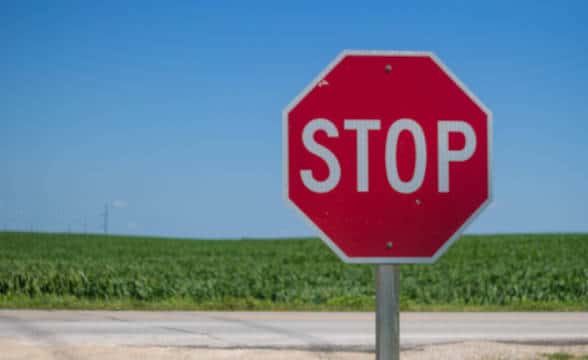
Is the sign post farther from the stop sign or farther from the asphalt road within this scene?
the asphalt road

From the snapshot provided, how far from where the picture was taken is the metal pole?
2424 mm

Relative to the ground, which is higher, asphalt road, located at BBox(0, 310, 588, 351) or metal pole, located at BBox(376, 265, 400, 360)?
metal pole, located at BBox(376, 265, 400, 360)

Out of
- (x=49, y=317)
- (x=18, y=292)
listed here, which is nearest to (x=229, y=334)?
(x=49, y=317)

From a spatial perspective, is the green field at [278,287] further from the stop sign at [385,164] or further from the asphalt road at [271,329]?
the stop sign at [385,164]

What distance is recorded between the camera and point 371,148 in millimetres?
2467

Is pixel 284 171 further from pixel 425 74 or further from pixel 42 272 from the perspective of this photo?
pixel 42 272

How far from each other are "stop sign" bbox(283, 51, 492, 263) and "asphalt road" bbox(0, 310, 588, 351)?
6240mm

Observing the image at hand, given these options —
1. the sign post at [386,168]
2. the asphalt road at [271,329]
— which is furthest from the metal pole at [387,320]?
the asphalt road at [271,329]

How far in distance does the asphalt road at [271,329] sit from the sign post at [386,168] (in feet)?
20.4

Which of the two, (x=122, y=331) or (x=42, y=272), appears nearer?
(x=122, y=331)

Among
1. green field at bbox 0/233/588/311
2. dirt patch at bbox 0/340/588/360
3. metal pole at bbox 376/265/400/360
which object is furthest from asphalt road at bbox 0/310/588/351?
metal pole at bbox 376/265/400/360

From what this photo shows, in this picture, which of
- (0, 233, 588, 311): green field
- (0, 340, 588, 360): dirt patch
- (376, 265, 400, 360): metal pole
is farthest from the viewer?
(0, 233, 588, 311): green field

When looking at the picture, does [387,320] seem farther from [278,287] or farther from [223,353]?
[278,287]

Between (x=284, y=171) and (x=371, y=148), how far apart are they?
0.30 m
